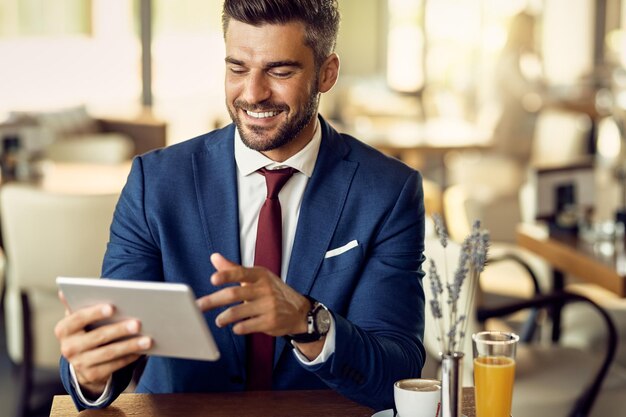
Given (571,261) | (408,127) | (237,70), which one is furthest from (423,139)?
A: (237,70)

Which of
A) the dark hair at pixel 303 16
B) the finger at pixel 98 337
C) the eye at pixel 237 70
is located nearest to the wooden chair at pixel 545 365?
the dark hair at pixel 303 16

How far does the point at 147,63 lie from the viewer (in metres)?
8.86

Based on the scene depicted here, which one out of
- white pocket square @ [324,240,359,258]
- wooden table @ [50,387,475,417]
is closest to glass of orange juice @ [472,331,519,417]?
wooden table @ [50,387,475,417]

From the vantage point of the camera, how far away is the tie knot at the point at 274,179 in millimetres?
1953

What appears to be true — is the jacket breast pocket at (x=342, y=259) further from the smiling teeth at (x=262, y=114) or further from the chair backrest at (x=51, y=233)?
the chair backrest at (x=51, y=233)

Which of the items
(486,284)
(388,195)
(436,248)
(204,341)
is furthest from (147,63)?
(204,341)

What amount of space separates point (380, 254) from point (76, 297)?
704 mm

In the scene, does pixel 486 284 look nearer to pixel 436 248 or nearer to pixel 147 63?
pixel 436 248

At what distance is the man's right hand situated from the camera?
4.67 feet

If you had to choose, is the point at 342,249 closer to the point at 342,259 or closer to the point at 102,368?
the point at 342,259

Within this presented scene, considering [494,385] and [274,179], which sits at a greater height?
[274,179]

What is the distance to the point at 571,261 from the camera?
332cm

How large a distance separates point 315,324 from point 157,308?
11.5 inches

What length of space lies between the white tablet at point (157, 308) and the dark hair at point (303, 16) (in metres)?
0.64
